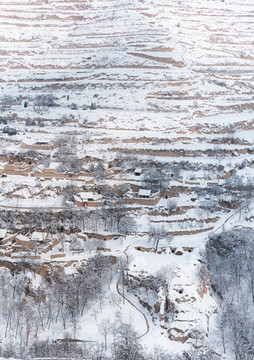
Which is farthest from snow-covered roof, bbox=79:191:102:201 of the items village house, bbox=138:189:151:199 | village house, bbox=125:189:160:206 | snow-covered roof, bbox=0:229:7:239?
Answer: snow-covered roof, bbox=0:229:7:239

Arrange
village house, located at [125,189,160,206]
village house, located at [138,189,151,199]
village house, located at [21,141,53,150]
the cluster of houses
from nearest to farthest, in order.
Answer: the cluster of houses
village house, located at [125,189,160,206]
village house, located at [138,189,151,199]
village house, located at [21,141,53,150]

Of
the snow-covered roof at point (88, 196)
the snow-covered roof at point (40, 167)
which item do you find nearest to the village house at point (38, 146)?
the snow-covered roof at point (40, 167)

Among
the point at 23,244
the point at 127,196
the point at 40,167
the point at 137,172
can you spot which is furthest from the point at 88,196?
the point at 23,244

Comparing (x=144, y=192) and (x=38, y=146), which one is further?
(x=38, y=146)

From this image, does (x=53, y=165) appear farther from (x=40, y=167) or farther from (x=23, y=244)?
(x=23, y=244)

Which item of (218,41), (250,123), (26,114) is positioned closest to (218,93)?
(250,123)

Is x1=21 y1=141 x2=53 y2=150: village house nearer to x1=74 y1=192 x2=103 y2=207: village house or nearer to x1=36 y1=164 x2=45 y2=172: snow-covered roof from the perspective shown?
x1=36 y1=164 x2=45 y2=172: snow-covered roof

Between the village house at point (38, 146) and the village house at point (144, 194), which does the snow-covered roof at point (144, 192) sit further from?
the village house at point (38, 146)

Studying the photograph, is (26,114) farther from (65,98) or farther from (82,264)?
(82,264)
